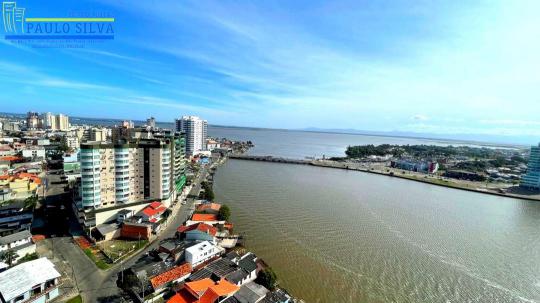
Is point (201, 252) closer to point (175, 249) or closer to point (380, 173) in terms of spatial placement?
point (175, 249)

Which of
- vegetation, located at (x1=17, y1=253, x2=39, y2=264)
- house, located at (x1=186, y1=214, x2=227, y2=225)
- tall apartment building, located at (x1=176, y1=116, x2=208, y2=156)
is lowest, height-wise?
vegetation, located at (x1=17, y1=253, x2=39, y2=264)

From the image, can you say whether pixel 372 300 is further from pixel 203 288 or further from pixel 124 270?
pixel 124 270

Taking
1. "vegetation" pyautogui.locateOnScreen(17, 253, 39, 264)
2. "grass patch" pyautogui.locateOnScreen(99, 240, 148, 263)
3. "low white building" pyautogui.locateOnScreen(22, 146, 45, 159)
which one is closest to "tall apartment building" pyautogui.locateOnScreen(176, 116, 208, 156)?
"low white building" pyautogui.locateOnScreen(22, 146, 45, 159)

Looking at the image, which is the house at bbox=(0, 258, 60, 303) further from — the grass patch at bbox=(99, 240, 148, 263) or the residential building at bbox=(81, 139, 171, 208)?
the residential building at bbox=(81, 139, 171, 208)

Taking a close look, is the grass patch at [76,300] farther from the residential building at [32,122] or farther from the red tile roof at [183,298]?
the residential building at [32,122]

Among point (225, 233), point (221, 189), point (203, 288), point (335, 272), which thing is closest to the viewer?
point (203, 288)

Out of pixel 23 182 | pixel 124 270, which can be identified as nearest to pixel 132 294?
pixel 124 270

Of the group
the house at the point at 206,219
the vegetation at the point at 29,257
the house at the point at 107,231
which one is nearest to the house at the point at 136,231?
the house at the point at 107,231
